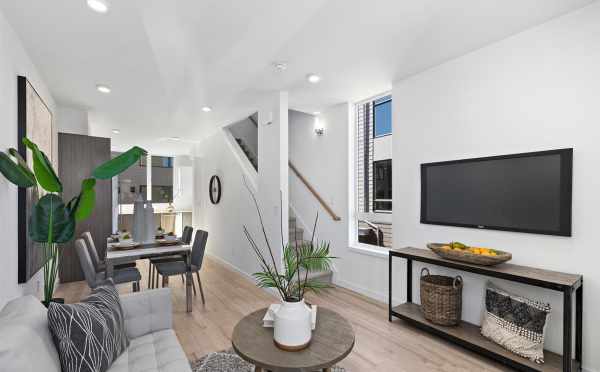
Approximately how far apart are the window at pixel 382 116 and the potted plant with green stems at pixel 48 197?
288 cm

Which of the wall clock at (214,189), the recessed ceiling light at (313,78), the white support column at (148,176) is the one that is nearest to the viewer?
the recessed ceiling light at (313,78)

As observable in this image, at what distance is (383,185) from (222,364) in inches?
106

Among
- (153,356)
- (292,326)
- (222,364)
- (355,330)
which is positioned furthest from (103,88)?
(355,330)

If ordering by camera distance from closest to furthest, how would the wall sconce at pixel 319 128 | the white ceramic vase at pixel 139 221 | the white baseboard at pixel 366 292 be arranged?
the white ceramic vase at pixel 139 221, the white baseboard at pixel 366 292, the wall sconce at pixel 319 128

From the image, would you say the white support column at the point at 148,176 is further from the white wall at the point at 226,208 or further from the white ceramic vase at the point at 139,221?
the white ceramic vase at the point at 139,221

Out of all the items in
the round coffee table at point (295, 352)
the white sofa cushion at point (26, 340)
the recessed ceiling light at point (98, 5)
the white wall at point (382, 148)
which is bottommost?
the round coffee table at point (295, 352)

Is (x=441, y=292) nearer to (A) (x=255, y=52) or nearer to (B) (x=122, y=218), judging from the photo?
(A) (x=255, y=52)

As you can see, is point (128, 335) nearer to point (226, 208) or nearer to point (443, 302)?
point (443, 302)

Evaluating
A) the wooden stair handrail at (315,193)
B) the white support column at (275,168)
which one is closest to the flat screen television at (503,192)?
the wooden stair handrail at (315,193)

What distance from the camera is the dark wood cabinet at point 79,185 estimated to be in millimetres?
→ 4352

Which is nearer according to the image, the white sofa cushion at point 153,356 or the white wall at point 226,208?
the white sofa cushion at point 153,356

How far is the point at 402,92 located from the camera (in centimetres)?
336

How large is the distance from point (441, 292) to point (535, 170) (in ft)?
4.14

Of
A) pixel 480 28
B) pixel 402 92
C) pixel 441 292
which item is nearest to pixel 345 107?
pixel 402 92
